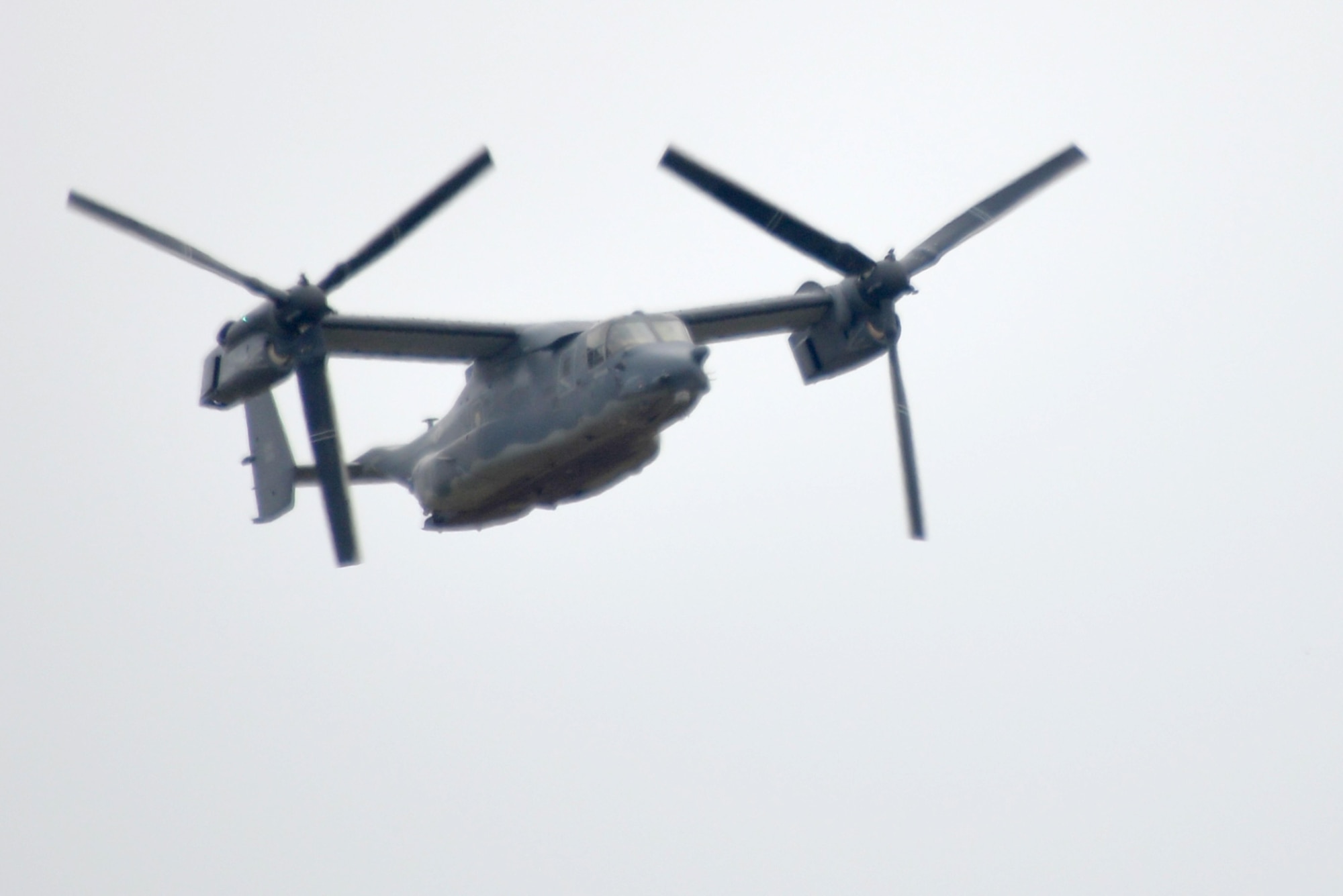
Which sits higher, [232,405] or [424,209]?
[424,209]

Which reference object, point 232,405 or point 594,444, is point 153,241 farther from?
point 594,444

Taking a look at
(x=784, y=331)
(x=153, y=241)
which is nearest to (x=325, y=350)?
(x=153, y=241)

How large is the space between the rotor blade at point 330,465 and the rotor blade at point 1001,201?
11.5 m

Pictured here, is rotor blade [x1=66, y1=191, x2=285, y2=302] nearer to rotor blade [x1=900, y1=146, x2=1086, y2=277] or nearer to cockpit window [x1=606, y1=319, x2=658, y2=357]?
cockpit window [x1=606, y1=319, x2=658, y2=357]

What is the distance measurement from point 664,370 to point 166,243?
866 centimetres

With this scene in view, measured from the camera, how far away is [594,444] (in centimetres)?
2906

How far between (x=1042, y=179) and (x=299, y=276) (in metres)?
14.3

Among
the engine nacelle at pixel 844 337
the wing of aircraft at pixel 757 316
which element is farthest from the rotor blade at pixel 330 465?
the engine nacelle at pixel 844 337

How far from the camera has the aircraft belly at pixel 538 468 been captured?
28750 mm

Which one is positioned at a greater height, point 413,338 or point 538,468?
point 413,338

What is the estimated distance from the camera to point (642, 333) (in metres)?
28.8

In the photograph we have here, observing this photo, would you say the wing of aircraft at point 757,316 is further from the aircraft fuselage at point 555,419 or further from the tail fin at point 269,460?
the tail fin at point 269,460

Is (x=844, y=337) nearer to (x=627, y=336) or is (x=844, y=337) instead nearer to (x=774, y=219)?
(x=774, y=219)

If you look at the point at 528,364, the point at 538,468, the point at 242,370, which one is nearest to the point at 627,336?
the point at 528,364
